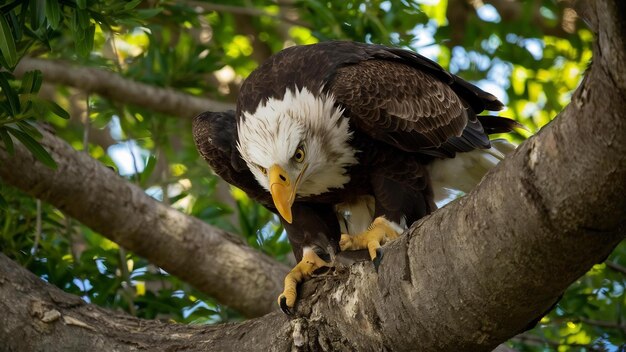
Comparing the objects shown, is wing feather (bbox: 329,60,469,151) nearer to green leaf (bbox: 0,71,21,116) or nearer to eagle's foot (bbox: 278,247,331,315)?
eagle's foot (bbox: 278,247,331,315)

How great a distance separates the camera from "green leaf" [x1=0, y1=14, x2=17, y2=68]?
3904 mm

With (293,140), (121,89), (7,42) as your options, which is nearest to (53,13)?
(7,42)

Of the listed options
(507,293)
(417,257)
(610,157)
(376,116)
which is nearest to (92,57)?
(376,116)

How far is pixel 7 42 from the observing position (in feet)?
12.9

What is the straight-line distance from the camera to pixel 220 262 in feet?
18.9

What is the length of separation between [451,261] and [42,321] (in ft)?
6.69

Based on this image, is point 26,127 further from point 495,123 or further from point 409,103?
point 495,123

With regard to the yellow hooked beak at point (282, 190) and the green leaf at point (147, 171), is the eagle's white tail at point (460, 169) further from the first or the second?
the green leaf at point (147, 171)

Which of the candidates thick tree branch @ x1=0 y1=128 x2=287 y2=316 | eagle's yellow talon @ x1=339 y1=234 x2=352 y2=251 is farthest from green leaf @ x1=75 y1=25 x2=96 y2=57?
eagle's yellow talon @ x1=339 y1=234 x2=352 y2=251

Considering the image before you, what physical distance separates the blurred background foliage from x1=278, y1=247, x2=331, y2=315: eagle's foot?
1087mm

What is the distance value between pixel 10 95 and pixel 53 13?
43 cm

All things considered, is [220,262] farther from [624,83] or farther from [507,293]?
[624,83]

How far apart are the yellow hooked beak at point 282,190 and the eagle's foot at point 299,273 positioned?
0.30 metres

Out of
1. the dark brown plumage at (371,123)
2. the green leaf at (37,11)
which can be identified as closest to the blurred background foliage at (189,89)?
the green leaf at (37,11)
